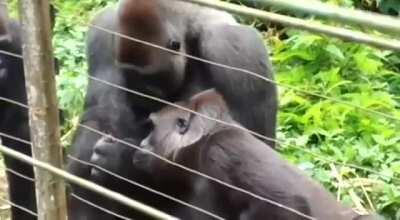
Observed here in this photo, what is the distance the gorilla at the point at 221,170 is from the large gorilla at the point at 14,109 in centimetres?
35

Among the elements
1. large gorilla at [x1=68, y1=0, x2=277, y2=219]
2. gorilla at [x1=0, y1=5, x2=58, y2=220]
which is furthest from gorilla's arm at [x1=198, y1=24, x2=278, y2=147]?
gorilla at [x1=0, y1=5, x2=58, y2=220]

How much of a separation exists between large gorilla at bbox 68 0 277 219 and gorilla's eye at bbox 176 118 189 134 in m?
0.13

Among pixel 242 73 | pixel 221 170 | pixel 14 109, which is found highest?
pixel 242 73

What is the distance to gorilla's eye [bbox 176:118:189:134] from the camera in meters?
2.57

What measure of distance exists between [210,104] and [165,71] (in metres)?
0.20

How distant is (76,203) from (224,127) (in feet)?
2.17

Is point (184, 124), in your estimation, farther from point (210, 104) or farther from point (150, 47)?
point (150, 47)

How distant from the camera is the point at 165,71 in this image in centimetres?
268

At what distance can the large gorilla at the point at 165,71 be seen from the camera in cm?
265

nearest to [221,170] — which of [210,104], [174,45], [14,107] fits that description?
[210,104]

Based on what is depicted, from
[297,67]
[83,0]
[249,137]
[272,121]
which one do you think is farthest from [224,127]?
[83,0]

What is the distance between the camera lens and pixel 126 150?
2.76 metres

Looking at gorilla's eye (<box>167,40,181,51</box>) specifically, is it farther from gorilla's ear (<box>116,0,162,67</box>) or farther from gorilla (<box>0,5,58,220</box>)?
gorilla (<box>0,5,58,220</box>)

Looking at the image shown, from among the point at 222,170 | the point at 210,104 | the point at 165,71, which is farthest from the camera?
the point at 165,71
